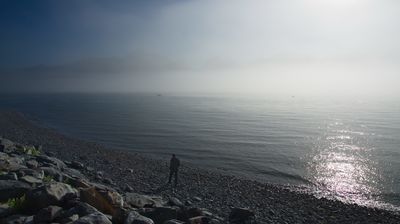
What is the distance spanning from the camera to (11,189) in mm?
10453

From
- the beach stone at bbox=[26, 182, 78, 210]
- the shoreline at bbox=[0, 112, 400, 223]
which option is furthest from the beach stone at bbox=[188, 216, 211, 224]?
the shoreline at bbox=[0, 112, 400, 223]

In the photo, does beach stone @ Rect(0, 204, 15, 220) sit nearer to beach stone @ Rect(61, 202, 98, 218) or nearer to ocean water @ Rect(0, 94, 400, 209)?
beach stone @ Rect(61, 202, 98, 218)

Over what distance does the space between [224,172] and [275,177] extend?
19.4 feet

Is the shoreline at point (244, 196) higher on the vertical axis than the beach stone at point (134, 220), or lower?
lower

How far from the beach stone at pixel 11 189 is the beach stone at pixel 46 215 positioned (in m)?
2.46

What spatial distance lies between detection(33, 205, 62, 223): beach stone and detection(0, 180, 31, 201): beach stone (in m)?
2.46

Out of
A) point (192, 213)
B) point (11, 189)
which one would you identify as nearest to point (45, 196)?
point (11, 189)


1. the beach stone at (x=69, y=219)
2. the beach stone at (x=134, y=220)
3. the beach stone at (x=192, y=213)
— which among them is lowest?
the beach stone at (x=192, y=213)

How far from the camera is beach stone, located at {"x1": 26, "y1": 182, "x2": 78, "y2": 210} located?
9.41 meters

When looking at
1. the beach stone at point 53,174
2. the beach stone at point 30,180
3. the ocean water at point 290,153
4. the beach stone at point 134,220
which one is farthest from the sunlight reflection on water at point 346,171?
the beach stone at point 30,180

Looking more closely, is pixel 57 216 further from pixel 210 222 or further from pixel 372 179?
pixel 372 179

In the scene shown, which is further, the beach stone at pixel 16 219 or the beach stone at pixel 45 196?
the beach stone at pixel 45 196

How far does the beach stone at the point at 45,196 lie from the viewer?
30.9ft

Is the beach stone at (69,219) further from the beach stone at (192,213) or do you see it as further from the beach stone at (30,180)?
the beach stone at (192,213)
